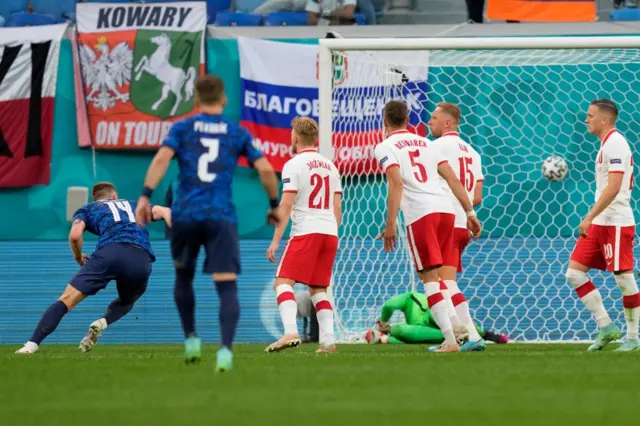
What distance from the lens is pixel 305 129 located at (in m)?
9.42

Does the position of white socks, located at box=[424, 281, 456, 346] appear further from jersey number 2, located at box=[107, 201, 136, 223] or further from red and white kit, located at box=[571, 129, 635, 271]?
jersey number 2, located at box=[107, 201, 136, 223]

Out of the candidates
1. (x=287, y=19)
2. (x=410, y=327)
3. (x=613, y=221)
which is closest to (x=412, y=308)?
(x=410, y=327)

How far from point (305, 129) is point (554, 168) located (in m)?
5.02

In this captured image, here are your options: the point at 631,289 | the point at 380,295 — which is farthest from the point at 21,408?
the point at 380,295

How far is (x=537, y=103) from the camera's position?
1434 centimetres

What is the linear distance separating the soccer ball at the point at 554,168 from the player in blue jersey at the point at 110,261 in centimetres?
492

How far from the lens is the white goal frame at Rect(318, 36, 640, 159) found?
11398mm

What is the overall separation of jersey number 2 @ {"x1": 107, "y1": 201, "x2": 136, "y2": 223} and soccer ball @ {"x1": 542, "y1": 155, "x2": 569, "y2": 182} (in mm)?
5008

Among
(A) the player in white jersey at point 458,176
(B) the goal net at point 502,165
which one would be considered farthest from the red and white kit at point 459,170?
(B) the goal net at point 502,165

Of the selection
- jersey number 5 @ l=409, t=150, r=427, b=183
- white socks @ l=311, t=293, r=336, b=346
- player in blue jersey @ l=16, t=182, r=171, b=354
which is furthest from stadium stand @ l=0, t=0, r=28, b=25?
jersey number 5 @ l=409, t=150, r=427, b=183

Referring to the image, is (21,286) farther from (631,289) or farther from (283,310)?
(631,289)

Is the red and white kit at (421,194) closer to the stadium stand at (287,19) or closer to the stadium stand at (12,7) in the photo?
the stadium stand at (287,19)

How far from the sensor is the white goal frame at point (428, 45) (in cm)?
1140

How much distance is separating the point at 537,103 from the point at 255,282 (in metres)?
3.82
